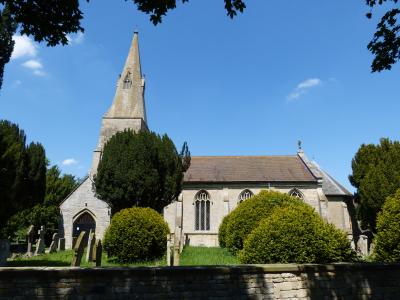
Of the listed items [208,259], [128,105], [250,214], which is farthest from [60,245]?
[128,105]

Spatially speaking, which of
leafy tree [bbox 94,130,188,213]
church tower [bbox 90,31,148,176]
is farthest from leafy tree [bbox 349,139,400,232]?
church tower [bbox 90,31,148,176]

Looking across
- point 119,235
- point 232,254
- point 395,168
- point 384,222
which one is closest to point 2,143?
point 119,235

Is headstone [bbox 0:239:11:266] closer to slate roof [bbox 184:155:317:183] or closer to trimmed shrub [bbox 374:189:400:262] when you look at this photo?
trimmed shrub [bbox 374:189:400:262]

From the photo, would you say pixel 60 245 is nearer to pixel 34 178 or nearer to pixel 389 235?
pixel 34 178

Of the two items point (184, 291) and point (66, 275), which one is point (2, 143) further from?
point (184, 291)

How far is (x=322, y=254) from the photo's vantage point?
10500 millimetres

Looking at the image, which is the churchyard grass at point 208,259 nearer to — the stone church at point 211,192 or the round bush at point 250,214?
the round bush at point 250,214

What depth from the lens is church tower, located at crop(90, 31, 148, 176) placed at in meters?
32.5

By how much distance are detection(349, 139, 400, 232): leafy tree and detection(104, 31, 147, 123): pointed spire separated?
20104 millimetres

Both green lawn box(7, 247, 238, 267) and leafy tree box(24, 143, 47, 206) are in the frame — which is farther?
leafy tree box(24, 143, 47, 206)

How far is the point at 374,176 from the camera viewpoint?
26953 millimetres

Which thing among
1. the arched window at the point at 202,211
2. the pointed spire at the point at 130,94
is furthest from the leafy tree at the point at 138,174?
the pointed spire at the point at 130,94

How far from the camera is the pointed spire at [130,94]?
33.2 metres

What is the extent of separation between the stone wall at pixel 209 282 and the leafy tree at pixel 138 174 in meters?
15.2
